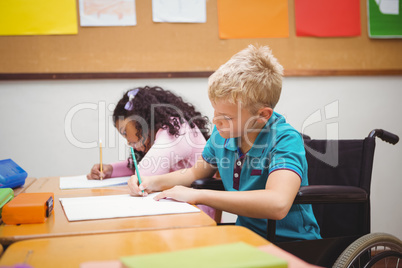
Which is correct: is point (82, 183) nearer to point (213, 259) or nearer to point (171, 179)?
point (171, 179)

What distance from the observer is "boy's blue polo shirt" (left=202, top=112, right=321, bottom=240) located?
97cm

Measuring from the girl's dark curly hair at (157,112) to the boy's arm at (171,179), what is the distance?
0.22 metres

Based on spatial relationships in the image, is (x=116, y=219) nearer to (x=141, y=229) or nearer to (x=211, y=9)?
(x=141, y=229)

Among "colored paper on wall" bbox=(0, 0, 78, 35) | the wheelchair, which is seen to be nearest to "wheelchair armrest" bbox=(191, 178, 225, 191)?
the wheelchair

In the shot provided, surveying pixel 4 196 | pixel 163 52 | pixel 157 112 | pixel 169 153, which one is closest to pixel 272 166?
pixel 169 153

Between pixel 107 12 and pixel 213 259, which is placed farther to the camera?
pixel 107 12

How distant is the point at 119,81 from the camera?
2.07 m

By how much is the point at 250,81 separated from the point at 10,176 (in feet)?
2.59

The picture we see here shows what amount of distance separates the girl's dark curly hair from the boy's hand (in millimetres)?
183

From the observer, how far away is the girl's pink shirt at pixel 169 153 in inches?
51.6

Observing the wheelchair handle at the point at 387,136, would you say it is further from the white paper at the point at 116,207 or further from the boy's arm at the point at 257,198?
the white paper at the point at 116,207

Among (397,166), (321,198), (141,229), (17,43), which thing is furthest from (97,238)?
(397,166)

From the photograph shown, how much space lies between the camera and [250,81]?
3.40 ft

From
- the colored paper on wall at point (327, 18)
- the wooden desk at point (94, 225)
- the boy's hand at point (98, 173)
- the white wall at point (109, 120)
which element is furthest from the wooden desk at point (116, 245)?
the colored paper on wall at point (327, 18)
